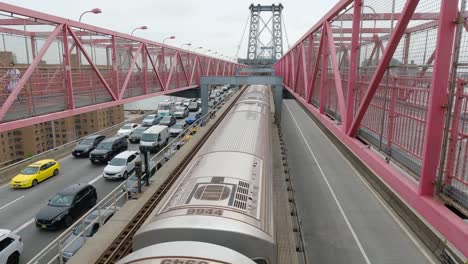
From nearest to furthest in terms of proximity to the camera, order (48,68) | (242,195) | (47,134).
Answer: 1. (242,195)
2. (48,68)
3. (47,134)

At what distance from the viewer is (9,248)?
1216cm

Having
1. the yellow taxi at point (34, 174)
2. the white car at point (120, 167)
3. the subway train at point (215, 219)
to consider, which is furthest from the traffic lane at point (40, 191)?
the subway train at point (215, 219)

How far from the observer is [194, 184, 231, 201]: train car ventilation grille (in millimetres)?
5383

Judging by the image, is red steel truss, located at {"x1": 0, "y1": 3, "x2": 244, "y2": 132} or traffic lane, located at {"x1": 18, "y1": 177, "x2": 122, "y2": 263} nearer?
red steel truss, located at {"x1": 0, "y1": 3, "x2": 244, "y2": 132}

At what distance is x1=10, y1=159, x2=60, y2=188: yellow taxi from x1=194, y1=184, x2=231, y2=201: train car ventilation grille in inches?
826

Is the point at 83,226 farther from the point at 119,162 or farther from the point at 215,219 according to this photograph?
the point at 119,162

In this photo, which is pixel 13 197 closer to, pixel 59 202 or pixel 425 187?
pixel 59 202

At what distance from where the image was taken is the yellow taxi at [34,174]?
21391 mm

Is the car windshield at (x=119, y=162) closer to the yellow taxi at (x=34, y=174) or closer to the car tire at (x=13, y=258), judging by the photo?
the yellow taxi at (x=34, y=174)

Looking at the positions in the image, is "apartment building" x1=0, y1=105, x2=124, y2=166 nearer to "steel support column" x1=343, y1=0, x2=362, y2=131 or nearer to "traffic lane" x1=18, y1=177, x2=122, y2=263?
"traffic lane" x1=18, y1=177, x2=122, y2=263

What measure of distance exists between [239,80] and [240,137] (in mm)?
15407

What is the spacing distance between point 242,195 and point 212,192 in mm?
538

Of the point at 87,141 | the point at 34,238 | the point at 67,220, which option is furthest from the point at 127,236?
the point at 87,141

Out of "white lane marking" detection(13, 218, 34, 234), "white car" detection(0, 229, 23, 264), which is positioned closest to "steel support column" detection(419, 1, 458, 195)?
"white car" detection(0, 229, 23, 264)
